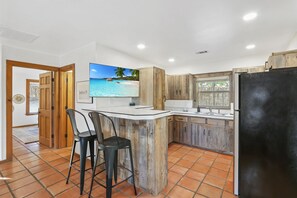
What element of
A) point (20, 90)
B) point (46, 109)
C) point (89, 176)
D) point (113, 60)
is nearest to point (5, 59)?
point (46, 109)

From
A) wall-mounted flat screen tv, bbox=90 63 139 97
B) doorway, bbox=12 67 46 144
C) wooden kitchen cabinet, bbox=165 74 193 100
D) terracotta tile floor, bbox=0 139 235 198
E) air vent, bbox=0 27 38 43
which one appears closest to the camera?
terracotta tile floor, bbox=0 139 235 198

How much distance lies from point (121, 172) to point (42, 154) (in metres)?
2.30

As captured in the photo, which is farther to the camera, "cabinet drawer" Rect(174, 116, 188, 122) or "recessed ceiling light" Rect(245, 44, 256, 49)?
"cabinet drawer" Rect(174, 116, 188, 122)

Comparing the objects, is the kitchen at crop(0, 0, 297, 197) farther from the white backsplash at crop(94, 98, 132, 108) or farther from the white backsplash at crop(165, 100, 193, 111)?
the white backsplash at crop(165, 100, 193, 111)

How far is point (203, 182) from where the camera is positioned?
7.77 ft

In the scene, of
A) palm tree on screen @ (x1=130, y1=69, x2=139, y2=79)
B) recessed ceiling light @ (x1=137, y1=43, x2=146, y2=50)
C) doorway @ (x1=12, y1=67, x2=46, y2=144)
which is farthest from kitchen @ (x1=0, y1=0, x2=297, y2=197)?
doorway @ (x1=12, y1=67, x2=46, y2=144)

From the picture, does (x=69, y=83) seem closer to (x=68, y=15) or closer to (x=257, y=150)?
(x=68, y=15)

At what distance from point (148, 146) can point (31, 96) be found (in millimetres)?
7227

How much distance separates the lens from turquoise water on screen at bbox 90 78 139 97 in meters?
2.81

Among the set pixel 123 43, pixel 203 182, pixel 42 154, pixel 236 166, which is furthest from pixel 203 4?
pixel 42 154

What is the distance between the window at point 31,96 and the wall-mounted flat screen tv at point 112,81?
19.1 ft

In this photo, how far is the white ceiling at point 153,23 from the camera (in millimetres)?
1771

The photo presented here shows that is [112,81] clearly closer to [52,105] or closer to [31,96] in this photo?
[52,105]

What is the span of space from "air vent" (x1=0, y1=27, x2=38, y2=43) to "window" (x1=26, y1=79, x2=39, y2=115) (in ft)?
15.9
